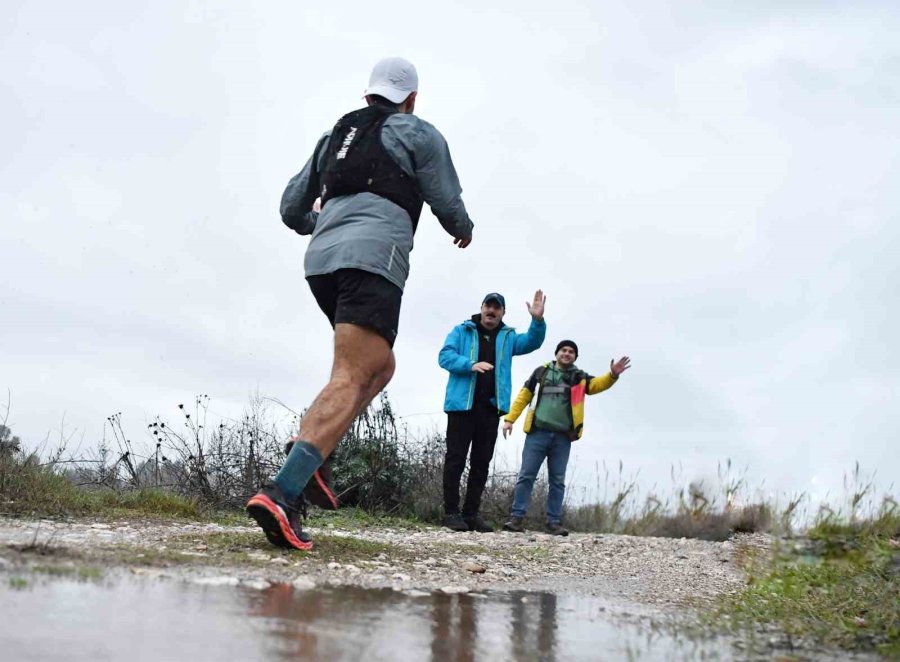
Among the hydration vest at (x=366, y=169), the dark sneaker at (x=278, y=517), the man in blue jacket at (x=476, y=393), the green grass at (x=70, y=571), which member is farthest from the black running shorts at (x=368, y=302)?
the man in blue jacket at (x=476, y=393)

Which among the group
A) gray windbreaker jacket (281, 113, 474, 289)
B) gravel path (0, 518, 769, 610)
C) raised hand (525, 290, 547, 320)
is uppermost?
raised hand (525, 290, 547, 320)

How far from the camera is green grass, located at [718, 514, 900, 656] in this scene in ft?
10.4

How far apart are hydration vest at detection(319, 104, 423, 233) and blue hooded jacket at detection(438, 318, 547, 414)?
471cm

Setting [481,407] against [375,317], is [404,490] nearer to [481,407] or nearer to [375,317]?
[481,407]

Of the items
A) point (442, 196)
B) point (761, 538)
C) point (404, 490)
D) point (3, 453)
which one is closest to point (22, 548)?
point (442, 196)

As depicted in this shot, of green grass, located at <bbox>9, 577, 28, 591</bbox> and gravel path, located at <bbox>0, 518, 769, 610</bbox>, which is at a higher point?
gravel path, located at <bbox>0, 518, 769, 610</bbox>

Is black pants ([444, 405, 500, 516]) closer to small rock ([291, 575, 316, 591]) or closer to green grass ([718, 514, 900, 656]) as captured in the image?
green grass ([718, 514, 900, 656])

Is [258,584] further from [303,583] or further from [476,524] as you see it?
[476,524]

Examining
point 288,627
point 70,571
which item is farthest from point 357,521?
point 288,627

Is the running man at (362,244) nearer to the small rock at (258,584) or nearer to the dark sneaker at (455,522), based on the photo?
the small rock at (258,584)

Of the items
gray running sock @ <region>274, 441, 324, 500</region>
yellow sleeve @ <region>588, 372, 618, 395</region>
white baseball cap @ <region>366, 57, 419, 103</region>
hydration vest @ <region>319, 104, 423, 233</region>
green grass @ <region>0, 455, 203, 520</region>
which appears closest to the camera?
gray running sock @ <region>274, 441, 324, 500</region>

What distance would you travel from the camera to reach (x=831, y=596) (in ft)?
13.7

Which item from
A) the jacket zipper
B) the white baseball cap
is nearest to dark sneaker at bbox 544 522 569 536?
the jacket zipper

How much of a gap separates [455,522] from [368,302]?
208 inches
